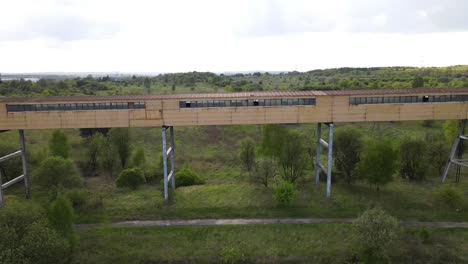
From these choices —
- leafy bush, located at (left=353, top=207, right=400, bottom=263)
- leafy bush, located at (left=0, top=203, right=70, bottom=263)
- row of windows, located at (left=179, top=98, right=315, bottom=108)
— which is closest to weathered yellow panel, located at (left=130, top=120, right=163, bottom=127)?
row of windows, located at (left=179, top=98, right=315, bottom=108)

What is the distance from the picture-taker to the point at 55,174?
36.9m

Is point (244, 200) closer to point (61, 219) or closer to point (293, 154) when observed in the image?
point (293, 154)

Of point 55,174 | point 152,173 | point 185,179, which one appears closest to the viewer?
point 55,174

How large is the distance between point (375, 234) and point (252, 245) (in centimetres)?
1007

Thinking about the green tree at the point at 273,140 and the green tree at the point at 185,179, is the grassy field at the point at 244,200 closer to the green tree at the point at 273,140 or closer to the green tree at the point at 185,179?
the green tree at the point at 185,179

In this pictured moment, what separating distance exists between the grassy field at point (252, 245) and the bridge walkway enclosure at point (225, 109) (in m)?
11.1

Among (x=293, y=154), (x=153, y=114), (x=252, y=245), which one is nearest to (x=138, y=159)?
(x=153, y=114)

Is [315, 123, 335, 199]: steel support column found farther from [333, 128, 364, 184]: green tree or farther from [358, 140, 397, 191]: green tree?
[358, 140, 397, 191]: green tree

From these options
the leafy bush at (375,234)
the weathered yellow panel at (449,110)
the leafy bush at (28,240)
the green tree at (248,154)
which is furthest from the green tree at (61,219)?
the weathered yellow panel at (449,110)

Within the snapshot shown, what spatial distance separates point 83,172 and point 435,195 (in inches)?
1937

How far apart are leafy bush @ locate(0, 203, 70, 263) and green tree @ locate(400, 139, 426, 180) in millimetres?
40306

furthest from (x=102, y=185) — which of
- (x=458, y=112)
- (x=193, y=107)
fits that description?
(x=458, y=112)

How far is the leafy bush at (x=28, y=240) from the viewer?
68.7ft

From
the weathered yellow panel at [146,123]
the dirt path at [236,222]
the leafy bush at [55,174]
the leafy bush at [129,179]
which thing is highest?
the weathered yellow panel at [146,123]
